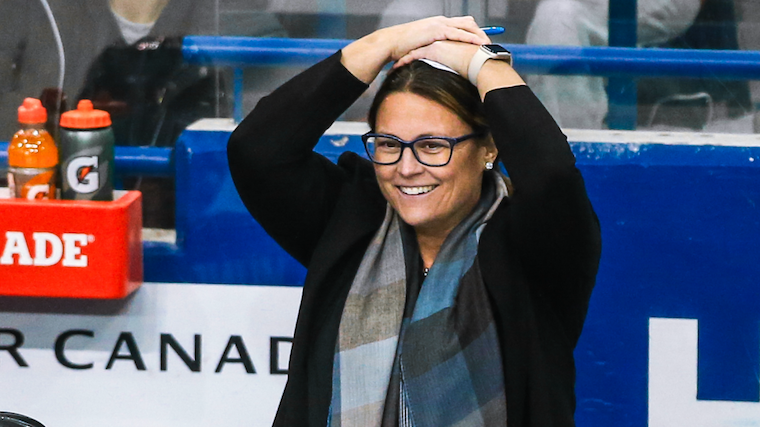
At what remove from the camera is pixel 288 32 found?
222 cm

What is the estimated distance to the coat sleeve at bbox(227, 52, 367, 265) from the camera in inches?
59.0

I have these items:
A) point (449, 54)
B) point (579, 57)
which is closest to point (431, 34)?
point (449, 54)

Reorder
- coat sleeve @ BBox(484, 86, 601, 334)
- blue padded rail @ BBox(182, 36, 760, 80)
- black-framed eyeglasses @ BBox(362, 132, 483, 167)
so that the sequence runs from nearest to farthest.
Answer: coat sleeve @ BBox(484, 86, 601, 334), black-framed eyeglasses @ BBox(362, 132, 483, 167), blue padded rail @ BBox(182, 36, 760, 80)

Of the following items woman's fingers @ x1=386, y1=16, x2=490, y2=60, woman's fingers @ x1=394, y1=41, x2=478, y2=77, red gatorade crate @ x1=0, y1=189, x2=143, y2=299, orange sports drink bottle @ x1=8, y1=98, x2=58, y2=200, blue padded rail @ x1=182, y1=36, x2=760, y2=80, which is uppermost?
woman's fingers @ x1=386, y1=16, x2=490, y2=60

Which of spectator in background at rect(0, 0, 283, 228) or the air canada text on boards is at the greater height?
spectator in background at rect(0, 0, 283, 228)

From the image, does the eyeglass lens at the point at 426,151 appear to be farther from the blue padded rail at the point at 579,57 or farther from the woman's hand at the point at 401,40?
the blue padded rail at the point at 579,57

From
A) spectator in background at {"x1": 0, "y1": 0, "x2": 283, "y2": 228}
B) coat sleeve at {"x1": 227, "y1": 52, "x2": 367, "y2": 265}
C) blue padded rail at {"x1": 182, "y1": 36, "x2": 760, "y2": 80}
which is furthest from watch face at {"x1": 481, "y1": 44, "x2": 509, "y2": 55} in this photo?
spectator in background at {"x1": 0, "y1": 0, "x2": 283, "y2": 228}

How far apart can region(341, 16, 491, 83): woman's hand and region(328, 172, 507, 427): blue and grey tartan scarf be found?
27 cm

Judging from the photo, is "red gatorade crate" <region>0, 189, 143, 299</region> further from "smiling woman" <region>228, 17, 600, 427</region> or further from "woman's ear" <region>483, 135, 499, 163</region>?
"woman's ear" <region>483, 135, 499, 163</region>

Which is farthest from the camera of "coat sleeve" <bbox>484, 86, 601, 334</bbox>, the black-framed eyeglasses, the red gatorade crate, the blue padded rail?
the blue padded rail

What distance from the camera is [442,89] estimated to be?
1.43m

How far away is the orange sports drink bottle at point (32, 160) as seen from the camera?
204cm

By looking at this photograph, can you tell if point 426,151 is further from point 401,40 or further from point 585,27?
point 585,27

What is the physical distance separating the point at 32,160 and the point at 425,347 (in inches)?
42.1
